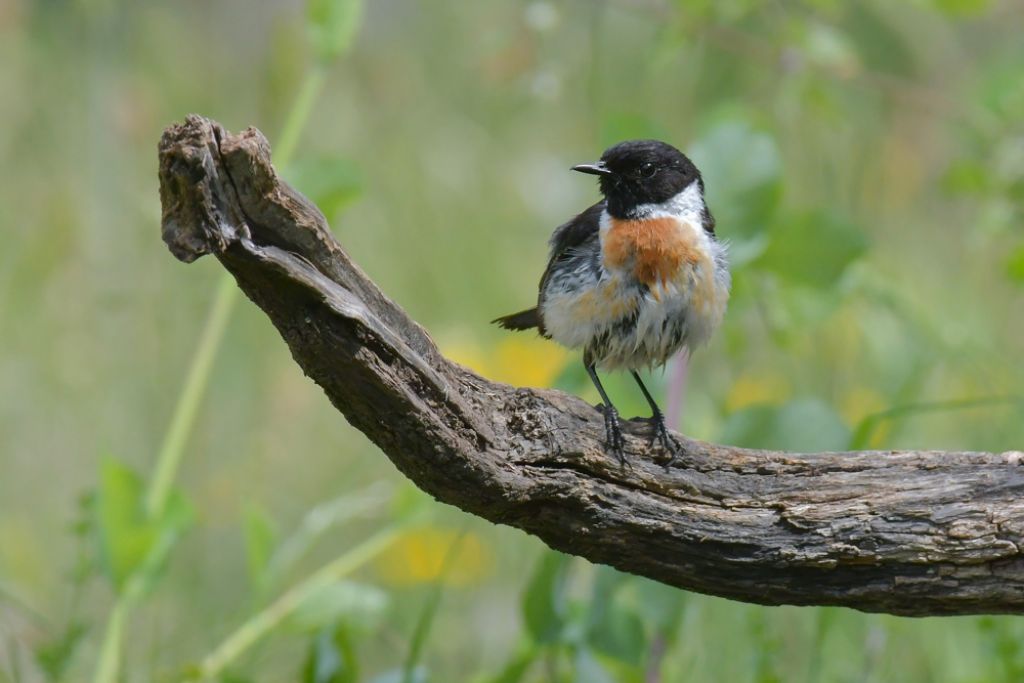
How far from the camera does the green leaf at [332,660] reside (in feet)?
12.1

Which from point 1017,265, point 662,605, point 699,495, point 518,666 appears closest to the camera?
point 699,495

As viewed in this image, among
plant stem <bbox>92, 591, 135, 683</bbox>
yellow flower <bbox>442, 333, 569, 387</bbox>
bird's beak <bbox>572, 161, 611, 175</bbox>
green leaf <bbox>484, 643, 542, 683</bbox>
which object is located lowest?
plant stem <bbox>92, 591, 135, 683</bbox>

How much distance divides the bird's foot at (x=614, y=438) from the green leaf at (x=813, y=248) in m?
1.22

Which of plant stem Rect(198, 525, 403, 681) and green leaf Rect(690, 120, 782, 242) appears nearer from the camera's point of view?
plant stem Rect(198, 525, 403, 681)

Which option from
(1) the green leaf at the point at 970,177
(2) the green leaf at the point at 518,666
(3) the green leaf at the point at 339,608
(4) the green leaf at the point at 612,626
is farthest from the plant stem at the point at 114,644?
(1) the green leaf at the point at 970,177

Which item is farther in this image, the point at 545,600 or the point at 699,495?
the point at 545,600

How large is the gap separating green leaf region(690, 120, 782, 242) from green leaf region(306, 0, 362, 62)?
3.94 ft

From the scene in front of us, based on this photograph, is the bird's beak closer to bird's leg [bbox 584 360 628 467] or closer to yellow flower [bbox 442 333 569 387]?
bird's leg [bbox 584 360 628 467]

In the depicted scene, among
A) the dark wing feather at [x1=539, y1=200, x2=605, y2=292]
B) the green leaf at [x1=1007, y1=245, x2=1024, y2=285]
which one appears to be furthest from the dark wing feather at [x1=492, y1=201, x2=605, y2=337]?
the green leaf at [x1=1007, y1=245, x2=1024, y2=285]

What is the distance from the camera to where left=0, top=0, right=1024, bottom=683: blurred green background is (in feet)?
12.2

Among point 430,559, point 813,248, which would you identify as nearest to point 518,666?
point 813,248

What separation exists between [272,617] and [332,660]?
0.73 ft

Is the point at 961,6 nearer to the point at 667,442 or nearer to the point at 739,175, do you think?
the point at 739,175

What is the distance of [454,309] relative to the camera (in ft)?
22.5
